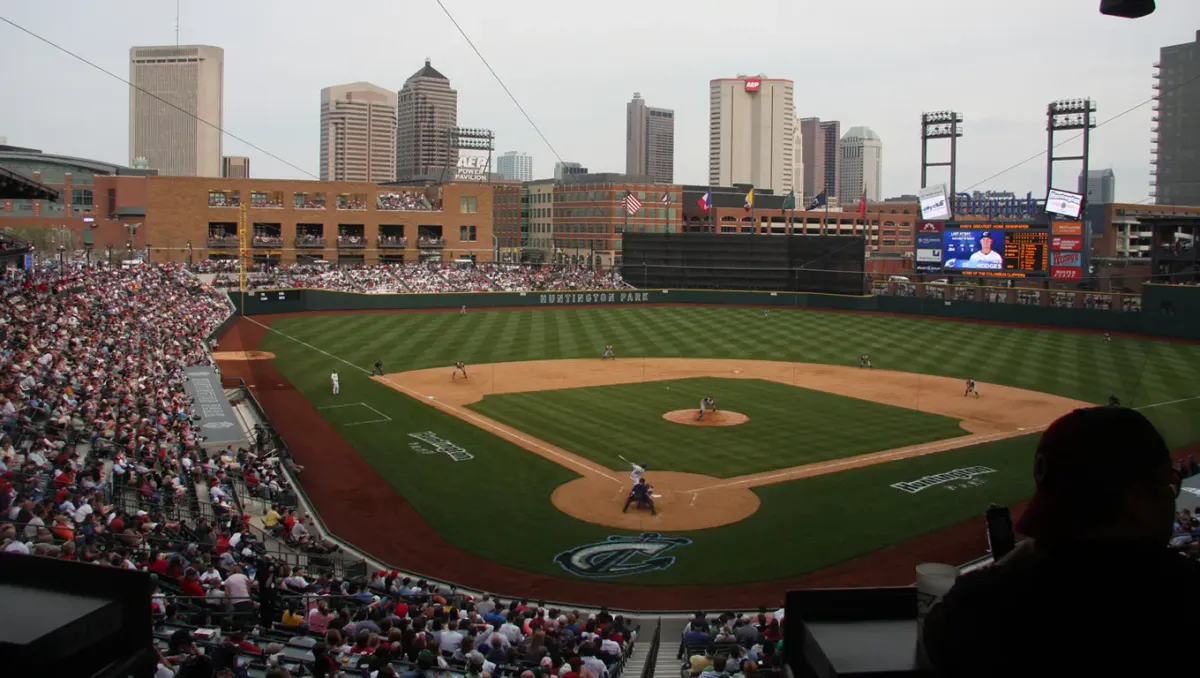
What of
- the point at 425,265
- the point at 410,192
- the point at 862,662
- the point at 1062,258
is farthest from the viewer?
the point at 410,192

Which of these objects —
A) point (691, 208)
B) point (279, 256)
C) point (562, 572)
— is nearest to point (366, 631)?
point (562, 572)

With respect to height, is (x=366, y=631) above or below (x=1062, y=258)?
below

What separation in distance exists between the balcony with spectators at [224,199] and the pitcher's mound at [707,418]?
66021 mm

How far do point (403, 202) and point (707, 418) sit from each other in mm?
69997

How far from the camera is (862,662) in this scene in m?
2.47

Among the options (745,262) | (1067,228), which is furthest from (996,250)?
(745,262)

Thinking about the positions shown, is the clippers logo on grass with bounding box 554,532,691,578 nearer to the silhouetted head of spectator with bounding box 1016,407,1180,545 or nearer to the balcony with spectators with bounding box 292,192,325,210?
the silhouetted head of spectator with bounding box 1016,407,1180,545

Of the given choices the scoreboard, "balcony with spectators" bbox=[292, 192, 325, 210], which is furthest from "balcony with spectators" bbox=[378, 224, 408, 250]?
the scoreboard

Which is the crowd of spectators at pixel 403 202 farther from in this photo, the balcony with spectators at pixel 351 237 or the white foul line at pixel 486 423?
the white foul line at pixel 486 423

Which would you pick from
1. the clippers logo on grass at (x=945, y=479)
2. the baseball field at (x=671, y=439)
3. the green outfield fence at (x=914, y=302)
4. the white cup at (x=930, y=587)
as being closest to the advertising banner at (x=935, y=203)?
the green outfield fence at (x=914, y=302)

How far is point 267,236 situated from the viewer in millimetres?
90125

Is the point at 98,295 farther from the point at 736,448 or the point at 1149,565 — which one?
the point at 1149,565

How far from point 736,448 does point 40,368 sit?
19848 mm

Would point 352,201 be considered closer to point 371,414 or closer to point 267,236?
point 267,236
